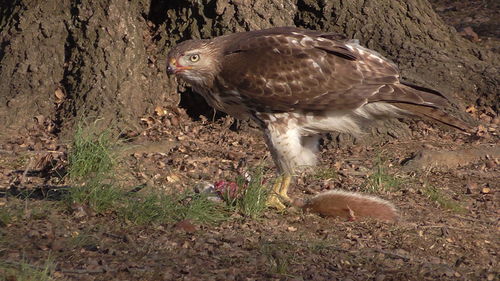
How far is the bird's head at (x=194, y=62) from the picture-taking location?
6129mm

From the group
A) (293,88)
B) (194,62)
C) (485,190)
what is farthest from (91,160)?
(485,190)

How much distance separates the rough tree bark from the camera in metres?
7.71

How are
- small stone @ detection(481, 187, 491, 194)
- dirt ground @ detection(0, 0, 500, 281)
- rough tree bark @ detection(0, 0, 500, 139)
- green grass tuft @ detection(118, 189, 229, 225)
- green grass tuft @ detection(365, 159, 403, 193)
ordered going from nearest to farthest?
dirt ground @ detection(0, 0, 500, 281)
green grass tuft @ detection(118, 189, 229, 225)
green grass tuft @ detection(365, 159, 403, 193)
small stone @ detection(481, 187, 491, 194)
rough tree bark @ detection(0, 0, 500, 139)

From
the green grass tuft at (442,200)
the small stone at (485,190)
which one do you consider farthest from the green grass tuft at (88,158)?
the small stone at (485,190)

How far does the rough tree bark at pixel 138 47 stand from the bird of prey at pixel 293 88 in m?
1.57

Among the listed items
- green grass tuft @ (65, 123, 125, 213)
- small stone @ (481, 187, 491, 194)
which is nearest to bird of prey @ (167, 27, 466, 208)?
green grass tuft @ (65, 123, 125, 213)

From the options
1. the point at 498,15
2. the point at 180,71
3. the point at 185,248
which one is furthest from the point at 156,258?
the point at 498,15

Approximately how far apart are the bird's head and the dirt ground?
744 mm

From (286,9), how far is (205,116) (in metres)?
1.20

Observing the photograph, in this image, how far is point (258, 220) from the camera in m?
5.72

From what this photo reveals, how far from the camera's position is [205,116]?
8.13 m

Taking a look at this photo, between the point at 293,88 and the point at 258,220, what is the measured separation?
3.17 ft

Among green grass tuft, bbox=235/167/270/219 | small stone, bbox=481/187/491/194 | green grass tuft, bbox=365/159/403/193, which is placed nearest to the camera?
green grass tuft, bbox=235/167/270/219

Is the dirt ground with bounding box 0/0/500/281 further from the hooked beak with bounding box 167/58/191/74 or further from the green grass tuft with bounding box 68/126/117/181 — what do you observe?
the hooked beak with bounding box 167/58/191/74
